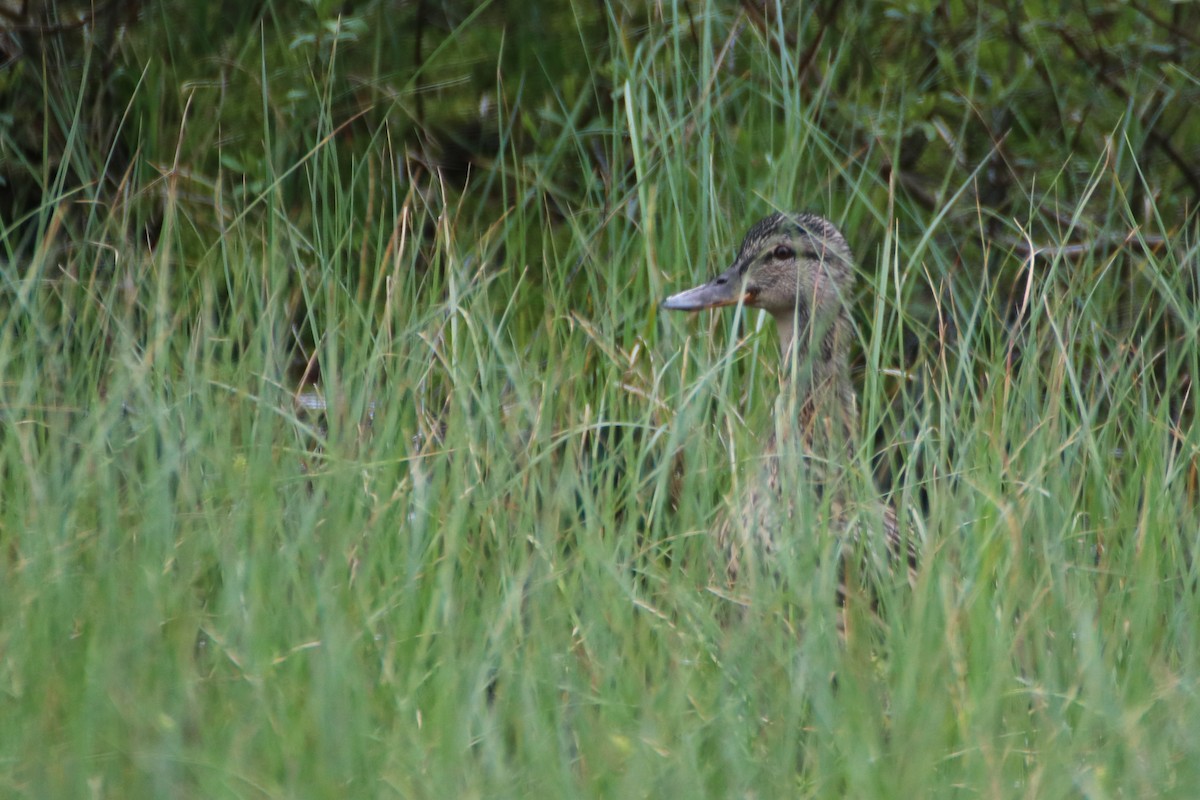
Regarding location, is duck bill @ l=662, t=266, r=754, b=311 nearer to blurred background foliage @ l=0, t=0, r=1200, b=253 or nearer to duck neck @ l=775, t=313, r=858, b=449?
duck neck @ l=775, t=313, r=858, b=449

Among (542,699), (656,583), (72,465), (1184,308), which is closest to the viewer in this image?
(542,699)

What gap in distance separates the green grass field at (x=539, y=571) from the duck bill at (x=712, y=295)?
0.38ft

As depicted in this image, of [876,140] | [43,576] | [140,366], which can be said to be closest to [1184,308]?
[876,140]

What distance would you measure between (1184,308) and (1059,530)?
87 centimetres

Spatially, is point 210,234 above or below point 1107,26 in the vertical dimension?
below

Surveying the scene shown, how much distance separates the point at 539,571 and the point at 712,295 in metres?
1.18

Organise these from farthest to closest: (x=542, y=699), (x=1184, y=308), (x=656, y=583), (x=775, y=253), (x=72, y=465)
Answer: (x=775, y=253) < (x=1184, y=308) < (x=72, y=465) < (x=656, y=583) < (x=542, y=699)

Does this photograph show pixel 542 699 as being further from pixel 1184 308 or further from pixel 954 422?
pixel 1184 308

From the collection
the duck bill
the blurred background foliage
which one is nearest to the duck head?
the duck bill

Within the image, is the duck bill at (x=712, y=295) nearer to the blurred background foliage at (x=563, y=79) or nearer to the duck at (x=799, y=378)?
the duck at (x=799, y=378)

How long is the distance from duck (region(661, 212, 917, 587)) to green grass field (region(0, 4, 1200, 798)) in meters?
0.07

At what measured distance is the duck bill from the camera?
11.7 ft

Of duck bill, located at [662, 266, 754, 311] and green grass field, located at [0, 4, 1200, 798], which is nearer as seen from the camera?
green grass field, located at [0, 4, 1200, 798]

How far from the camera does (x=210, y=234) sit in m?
4.40
